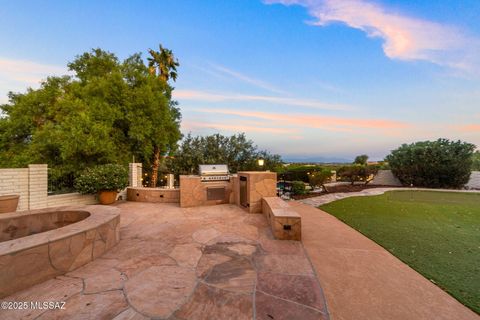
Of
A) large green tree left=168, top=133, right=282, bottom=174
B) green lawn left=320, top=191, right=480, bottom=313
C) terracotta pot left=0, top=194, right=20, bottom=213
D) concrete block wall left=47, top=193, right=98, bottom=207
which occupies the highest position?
large green tree left=168, top=133, right=282, bottom=174

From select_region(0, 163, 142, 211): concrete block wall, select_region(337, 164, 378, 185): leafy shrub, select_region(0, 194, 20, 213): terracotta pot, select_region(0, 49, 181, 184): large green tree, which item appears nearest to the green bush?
select_region(0, 163, 142, 211): concrete block wall

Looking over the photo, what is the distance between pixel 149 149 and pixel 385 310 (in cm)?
1265

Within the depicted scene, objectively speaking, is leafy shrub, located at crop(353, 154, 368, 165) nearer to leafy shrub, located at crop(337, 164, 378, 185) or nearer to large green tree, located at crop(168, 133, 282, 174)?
leafy shrub, located at crop(337, 164, 378, 185)

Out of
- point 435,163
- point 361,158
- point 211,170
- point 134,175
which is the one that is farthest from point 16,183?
point 361,158

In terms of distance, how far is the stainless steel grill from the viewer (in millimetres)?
6637

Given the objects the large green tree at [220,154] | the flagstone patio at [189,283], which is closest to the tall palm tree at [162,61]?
the large green tree at [220,154]

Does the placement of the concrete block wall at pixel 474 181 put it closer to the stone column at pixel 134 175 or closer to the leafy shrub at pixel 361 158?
the leafy shrub at pixel 361 158

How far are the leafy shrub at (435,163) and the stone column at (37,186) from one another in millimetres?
19740

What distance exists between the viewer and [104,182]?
6551mm

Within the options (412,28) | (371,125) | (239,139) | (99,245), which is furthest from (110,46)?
(371,125)

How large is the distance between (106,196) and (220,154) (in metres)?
5.73

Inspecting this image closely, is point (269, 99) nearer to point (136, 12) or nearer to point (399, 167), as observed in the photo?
point (136, 12)

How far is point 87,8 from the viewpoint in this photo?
30.8 feet

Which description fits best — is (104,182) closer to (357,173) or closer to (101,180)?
(101,180)
